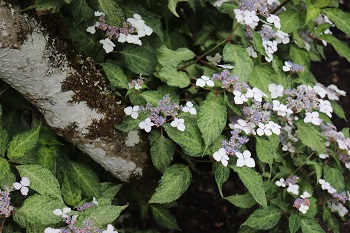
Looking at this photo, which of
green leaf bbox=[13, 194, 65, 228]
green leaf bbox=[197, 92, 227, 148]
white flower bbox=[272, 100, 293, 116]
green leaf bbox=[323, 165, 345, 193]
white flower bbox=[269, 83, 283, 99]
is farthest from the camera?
green leaf bbox=[323, 165, 345, 193]

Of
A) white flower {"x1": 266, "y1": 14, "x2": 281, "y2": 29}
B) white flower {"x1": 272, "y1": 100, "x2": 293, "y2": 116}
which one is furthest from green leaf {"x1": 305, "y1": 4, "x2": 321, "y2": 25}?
white flower {"x1": 272, "y1": 100, "x2": 293, "y2": 116}

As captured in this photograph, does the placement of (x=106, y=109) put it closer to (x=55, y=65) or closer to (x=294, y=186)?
(x=55, y=65)

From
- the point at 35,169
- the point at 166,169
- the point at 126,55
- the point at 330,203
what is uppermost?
the point at 126,55

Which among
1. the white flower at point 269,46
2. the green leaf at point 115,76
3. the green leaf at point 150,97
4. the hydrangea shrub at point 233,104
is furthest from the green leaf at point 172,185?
the white flower at point 269,46

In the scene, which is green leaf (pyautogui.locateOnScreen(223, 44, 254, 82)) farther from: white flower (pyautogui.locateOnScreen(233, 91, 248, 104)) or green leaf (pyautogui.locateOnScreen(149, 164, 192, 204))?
green leaf (pyautogui.locateOnScreen(149, 164, 192, 204))

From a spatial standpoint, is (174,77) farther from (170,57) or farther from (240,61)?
(240,61)

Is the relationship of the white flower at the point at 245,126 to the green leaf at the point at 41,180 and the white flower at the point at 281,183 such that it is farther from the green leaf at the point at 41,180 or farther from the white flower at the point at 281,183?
the green leaf at the point at 41,180

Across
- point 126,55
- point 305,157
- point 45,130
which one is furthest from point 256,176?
point 45,130
